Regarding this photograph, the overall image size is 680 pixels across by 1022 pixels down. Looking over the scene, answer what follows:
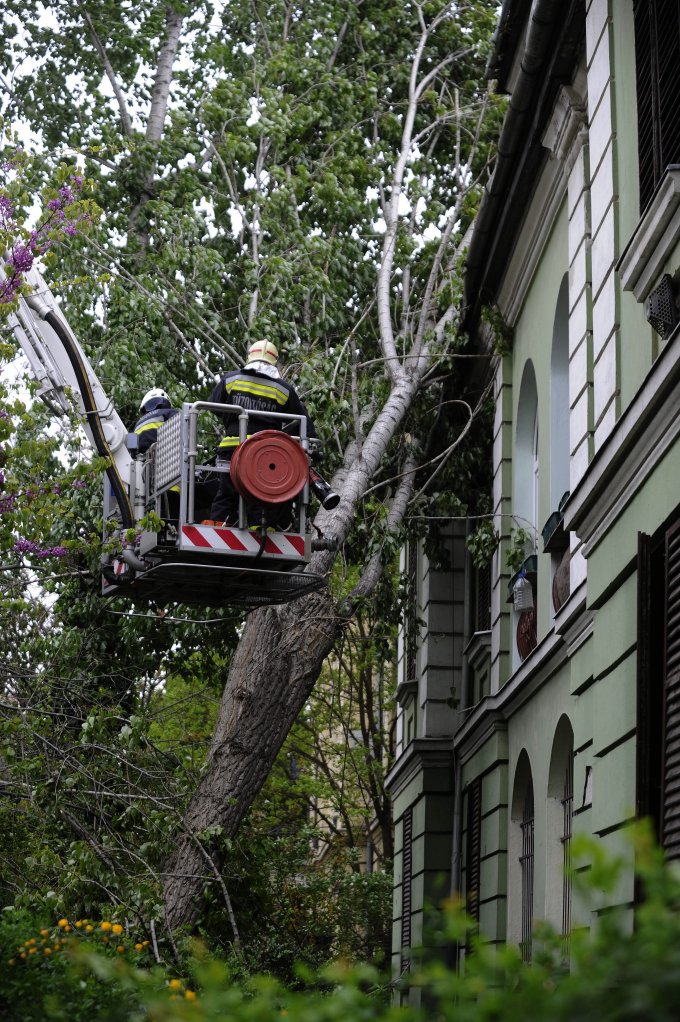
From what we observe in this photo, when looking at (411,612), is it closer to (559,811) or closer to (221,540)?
(559,811)

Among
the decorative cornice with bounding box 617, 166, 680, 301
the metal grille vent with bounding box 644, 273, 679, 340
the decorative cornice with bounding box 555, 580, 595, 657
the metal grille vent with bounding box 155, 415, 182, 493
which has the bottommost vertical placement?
the decorative cornice with bounding box 555, 580, 595, 657

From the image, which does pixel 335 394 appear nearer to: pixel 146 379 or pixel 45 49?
pixel 146 379

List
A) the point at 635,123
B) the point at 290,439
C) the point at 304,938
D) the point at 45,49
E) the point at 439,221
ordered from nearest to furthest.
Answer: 1. the point at 635,123
2. the point at 290,439
3. the point at 439,221
4. the point at 45,49
5. the point at 304,938

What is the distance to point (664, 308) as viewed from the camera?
6.66 m

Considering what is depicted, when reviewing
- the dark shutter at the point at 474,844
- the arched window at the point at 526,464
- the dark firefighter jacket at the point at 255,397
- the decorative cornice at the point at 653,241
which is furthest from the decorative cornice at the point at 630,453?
the dark shutter at the point at 474,844

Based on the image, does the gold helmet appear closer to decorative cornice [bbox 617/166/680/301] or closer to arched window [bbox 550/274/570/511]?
arched window [bbox 550/274/570/511]

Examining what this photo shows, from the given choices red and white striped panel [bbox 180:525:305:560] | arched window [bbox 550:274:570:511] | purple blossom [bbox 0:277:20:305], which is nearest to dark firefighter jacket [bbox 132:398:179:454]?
Answer: red and white striped panel [bbox 180:525:305:560]

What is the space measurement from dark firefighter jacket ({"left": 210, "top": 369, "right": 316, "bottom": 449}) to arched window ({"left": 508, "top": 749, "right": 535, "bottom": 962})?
13.5 feet

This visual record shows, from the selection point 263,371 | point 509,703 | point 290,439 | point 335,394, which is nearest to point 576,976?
point 290,439

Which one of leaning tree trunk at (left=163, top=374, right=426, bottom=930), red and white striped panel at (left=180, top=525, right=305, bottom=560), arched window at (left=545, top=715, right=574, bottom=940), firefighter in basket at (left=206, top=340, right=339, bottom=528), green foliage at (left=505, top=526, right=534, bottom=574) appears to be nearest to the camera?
red and white striped panel at (left=180, top=525, right=305, bottom=560)

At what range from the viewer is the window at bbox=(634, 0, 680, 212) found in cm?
704

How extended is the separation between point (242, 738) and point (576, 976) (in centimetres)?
1082

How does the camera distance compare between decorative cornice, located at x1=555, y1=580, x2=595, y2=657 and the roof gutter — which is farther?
the roof gutter

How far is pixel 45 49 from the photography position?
2142 cm
